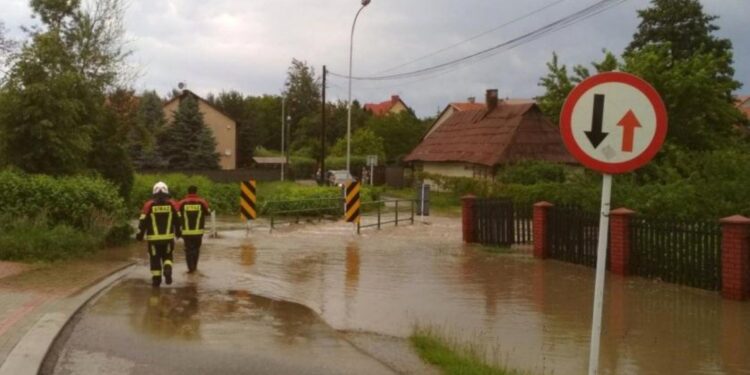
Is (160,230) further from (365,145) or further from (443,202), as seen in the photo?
(365,145)

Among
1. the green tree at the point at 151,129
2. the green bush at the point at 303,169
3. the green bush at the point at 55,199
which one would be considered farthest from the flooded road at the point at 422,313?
the green bush at the point at 303,169

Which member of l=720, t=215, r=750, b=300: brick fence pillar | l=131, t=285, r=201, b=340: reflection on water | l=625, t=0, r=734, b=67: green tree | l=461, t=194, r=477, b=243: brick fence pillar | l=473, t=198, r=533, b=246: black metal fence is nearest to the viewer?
l=131, t=285, r=201, b=340: reflection on water

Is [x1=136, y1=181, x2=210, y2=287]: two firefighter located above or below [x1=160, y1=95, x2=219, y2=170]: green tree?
below

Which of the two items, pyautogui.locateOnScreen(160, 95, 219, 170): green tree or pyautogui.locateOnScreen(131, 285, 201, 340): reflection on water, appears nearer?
pyautogui.locateOnScreen(131, 285, 201, 340): reflection on water

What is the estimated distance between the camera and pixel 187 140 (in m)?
71.1

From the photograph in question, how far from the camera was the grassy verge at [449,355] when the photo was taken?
6977 millimetres

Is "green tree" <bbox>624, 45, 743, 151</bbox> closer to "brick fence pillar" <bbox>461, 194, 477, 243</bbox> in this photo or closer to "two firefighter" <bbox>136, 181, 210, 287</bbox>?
"brick fence pillar" <bbox>461, 194, 477, 243</bbox>

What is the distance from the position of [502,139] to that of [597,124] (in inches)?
1599

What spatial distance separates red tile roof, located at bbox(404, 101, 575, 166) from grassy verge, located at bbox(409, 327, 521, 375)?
3504 centimetres

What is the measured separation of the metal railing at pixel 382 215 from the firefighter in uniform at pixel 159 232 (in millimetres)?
12261

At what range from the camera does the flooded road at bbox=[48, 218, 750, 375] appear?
8047mm

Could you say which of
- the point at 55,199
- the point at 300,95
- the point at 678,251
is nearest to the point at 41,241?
the point at 55,199

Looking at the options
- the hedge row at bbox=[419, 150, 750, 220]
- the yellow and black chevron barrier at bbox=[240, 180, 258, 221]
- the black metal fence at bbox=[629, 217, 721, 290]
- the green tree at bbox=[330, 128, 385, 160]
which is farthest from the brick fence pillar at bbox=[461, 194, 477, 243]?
the green tree at bbox=[330, 128, 385, 160]

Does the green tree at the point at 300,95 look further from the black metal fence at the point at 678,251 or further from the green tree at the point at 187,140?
the black metal fence at the point at 678,251
